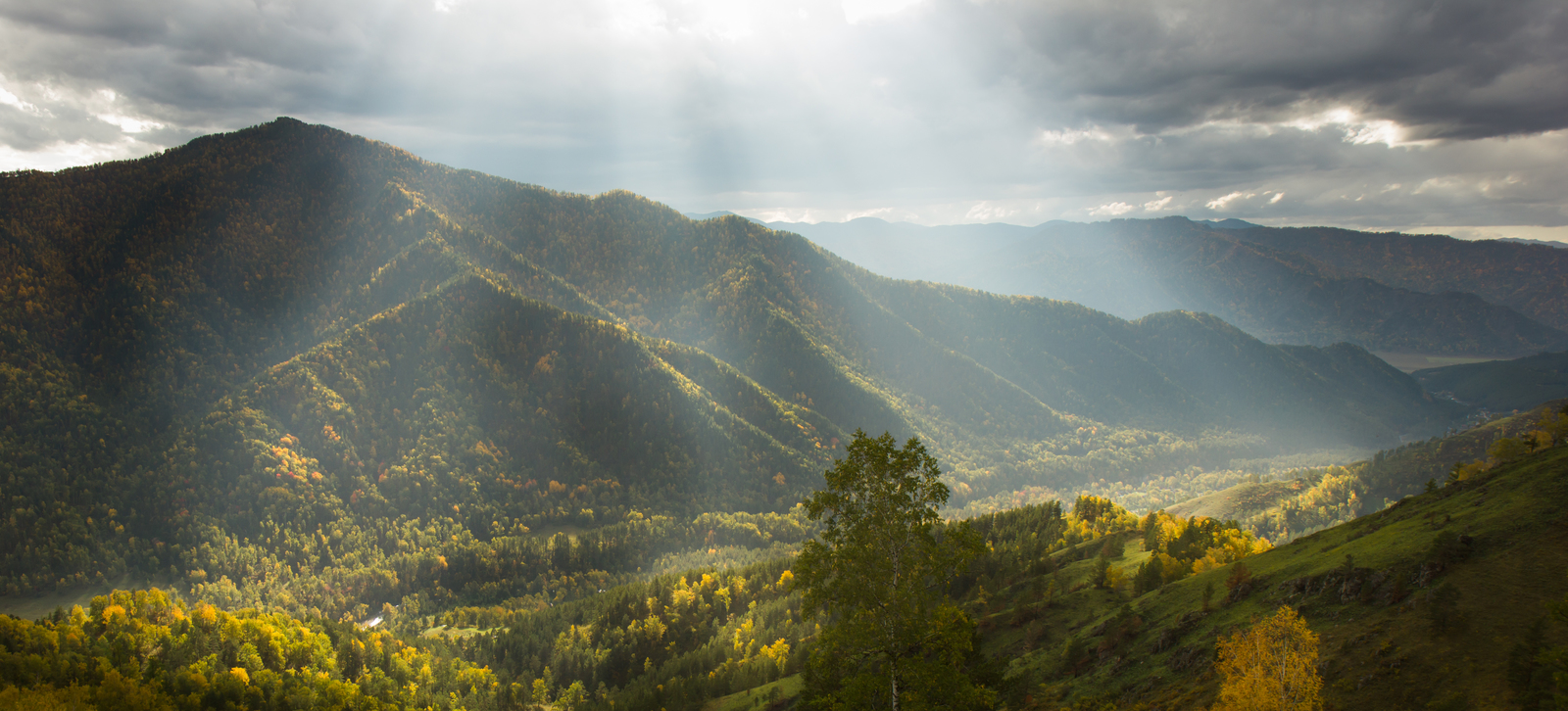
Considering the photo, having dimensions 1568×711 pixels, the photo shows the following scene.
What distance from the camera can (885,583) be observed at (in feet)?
116

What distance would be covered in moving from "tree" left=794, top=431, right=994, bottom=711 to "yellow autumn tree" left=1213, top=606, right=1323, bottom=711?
40.6 feet

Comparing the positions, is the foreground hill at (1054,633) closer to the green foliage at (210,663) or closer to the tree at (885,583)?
the green foliage at (210,663)

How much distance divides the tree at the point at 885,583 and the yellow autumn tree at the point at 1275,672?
1238cm

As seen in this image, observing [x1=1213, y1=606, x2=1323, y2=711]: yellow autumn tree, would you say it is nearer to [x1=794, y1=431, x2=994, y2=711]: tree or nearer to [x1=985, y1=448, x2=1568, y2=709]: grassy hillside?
[x1=985, y1=448, x2=1568, y2=709]: grassy hillside

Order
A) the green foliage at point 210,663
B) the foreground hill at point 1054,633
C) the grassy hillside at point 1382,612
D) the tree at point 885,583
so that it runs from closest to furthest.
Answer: the tree at point 885,583, the grassy hillside at point 1382,612, the foreground hill at point 1054,633, the green foliage at point 210,663

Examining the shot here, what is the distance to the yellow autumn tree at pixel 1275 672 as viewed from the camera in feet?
96.2

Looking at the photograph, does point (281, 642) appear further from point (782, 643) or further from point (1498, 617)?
point (1498, 617)

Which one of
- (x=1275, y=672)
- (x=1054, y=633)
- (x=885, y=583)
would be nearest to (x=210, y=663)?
(x=885, y=583)

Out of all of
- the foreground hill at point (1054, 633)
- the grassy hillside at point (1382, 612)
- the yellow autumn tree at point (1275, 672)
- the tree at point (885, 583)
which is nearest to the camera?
the yellow autumn tree at point (1275, 672)

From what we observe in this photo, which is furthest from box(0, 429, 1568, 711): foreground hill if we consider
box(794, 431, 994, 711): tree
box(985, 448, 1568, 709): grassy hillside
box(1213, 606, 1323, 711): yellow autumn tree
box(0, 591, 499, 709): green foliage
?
box(1213, 606, 1323, 711): yellow autumn tree

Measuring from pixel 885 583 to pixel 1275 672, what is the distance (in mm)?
19622

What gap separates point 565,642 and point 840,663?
544ft

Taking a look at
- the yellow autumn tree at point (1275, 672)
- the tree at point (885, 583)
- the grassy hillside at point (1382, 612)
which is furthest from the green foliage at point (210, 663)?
the yellow autumn tree at point (1275, 672)

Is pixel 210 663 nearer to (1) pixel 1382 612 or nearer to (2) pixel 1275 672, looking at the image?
(2) pixel 1275 672
